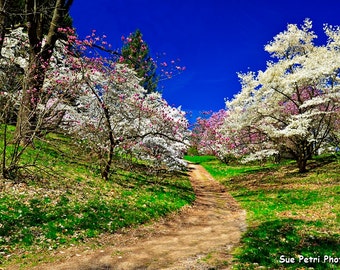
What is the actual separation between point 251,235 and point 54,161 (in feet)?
42.1

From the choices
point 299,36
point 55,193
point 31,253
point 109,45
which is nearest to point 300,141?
point 299,36

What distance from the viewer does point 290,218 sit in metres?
14.2

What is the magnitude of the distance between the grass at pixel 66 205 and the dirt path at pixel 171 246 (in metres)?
0.74

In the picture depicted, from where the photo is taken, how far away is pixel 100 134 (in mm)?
22172

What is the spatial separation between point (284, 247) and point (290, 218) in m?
4.80

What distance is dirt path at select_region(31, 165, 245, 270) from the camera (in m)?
8.68

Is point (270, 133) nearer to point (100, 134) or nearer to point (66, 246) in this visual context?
point (100, 134)

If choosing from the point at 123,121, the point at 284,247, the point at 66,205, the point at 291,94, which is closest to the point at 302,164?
the point at 291,94

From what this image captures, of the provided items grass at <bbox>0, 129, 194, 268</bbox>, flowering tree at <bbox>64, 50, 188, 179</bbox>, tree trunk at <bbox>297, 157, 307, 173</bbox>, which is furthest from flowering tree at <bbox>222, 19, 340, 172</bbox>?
grass at <bbox>0, 129, 194, 268</bbox>

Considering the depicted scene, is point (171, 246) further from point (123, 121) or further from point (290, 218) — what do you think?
point (123, 121)

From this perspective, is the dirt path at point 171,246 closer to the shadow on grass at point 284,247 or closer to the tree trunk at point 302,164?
the shadow on grass at point 284,247

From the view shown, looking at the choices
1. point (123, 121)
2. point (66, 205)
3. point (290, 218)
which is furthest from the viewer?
point (123, 121)

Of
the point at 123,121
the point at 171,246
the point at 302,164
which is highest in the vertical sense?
the point at 123,121

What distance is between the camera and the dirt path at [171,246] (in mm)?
8680
